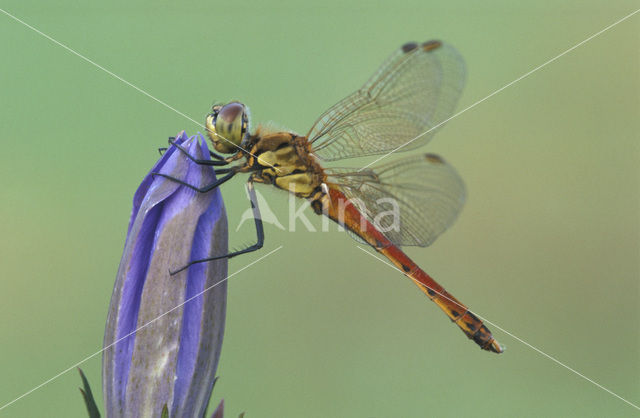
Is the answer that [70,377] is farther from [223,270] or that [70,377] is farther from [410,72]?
[410,72]

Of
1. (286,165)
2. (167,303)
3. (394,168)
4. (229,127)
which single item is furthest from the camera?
(394,168)

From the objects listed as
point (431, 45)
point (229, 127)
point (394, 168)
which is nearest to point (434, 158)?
point (394, 168)

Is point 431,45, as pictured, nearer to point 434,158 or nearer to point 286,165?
point 434,158

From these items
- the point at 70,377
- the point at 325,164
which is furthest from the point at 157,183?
the point at 70,377

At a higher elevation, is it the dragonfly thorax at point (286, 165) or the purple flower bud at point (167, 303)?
the dragonfly thorax at point (286, 165)

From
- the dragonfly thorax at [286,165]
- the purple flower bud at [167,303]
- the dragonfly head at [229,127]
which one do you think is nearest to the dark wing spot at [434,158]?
the dragonfly thorax at [286,165]

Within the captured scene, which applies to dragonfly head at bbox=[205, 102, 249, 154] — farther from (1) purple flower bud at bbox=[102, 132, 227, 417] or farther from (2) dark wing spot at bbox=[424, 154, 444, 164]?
(2) dark wing spot at bbox=[424, 154, 444, 164]

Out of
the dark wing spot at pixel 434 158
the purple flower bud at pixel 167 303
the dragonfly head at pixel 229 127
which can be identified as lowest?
the purple flower bud at pixel 167 303

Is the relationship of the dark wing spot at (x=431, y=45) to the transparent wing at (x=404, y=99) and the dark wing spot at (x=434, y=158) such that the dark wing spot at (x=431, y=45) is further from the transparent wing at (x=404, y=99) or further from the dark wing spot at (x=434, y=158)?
the dark wing spot at (x=434, y=158)
